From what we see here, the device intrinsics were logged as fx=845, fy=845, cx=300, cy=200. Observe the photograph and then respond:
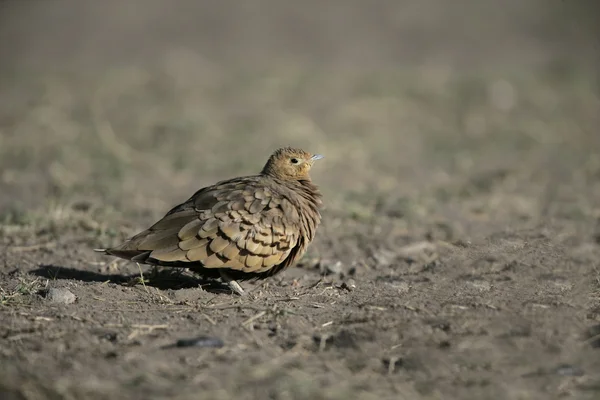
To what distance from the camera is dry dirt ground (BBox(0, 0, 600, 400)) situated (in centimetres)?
432

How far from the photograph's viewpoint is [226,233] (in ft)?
17.7

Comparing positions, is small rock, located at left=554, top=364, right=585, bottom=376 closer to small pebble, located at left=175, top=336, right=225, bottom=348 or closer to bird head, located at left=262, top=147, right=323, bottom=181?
small pebble, located at left=175, top=336, right=225, bottom=348

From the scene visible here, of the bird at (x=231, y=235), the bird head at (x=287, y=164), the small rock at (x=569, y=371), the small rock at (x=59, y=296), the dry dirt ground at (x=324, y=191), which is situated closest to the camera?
the small rock at (x=569, y=371)

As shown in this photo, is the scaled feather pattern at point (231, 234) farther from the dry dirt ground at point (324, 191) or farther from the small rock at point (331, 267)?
the small rock at point (331, 267)

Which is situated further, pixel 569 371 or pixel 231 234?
pixel 231 234

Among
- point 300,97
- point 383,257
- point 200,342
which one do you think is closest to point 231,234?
point 200,342

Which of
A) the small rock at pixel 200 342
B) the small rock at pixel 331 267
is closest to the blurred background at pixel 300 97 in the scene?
the small rock at pixel 331 267

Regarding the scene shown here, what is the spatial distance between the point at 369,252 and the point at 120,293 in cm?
240

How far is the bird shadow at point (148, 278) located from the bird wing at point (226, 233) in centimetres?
46

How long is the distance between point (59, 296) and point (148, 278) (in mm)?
801

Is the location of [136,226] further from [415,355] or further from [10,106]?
[10,106]

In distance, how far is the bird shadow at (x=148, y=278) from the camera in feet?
19.1

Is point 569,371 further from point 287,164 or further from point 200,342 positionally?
point 287,164

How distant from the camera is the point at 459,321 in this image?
4805 millimetres
